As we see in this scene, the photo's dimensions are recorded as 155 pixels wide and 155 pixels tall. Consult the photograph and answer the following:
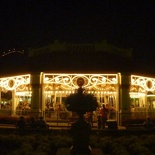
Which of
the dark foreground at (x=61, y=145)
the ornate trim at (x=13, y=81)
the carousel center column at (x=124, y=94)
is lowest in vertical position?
the dark foreground at (x=61, y=145)

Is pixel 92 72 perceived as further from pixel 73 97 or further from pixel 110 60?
pixel 73 97

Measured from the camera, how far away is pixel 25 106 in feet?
95.8

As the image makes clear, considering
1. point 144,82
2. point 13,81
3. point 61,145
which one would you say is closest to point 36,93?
point 13,81

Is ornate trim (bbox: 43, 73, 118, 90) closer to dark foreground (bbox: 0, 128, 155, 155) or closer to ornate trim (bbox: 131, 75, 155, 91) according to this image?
Answer: ornate trim (bbox: 131, 75, 155, 91)

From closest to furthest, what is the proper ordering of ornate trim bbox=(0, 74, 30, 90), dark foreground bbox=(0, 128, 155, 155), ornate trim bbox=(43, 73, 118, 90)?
dark foreground bbox=(0, 128, 155, 155), ornate trim bbox=(43, 73, 118, 90), ornate trim bbox=(0, 74, 30, 90)

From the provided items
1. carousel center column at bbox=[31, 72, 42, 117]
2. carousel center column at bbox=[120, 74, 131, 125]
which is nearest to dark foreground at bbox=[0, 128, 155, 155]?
carousel center column at bbox=[31, 72, 42, 117]

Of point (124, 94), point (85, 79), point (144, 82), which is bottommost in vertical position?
point (124, 94)

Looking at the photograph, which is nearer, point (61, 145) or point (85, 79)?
point (61, 145)

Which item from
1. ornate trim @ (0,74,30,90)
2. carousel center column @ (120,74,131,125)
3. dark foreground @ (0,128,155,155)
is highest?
ornate trim @ (0,74,30,90)

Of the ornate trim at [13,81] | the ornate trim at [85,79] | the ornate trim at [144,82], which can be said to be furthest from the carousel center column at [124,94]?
the ornate trim at [13,81]

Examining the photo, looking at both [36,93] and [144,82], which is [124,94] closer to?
[144,82]

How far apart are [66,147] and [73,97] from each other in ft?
10.9

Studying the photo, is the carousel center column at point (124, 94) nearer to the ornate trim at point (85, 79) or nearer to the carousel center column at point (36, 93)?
the ornate trim at point (85, 79)

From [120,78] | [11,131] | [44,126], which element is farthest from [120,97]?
[11,131]
